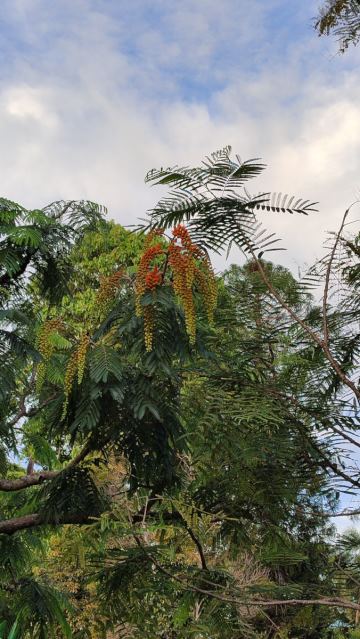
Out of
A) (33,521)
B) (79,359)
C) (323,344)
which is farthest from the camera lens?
(33,521)

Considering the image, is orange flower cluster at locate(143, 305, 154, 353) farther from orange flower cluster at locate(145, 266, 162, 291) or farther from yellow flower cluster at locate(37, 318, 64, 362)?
yellow flower cluster at locate(37, 318, 64, 362)

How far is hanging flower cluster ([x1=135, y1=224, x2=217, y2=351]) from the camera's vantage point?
7.24 feet

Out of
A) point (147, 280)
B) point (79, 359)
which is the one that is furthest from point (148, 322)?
point (79, 359)

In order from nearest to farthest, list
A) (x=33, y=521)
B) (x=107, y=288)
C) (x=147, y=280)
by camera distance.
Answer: (x=147, y=280) < (x=107, y=288) < (x=33, y=521)

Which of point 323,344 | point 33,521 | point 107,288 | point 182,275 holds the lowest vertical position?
point 33,521

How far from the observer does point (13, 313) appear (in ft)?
15.0

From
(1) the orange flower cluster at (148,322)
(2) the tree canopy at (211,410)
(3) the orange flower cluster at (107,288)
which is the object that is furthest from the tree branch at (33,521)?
(1) the orange flower cluster at (148,322)

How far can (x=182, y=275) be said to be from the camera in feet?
7.29

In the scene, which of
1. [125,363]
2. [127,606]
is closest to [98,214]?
[125,363]

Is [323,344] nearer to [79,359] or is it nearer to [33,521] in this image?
[79,359]

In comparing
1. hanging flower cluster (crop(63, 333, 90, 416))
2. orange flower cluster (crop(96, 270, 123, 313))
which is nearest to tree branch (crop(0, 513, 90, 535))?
hanging flower cluster (crop(63, 333, 90, 416))

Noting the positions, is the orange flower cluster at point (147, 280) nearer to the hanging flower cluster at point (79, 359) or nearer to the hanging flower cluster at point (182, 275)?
the hanging flower cluster at point (182, 275)

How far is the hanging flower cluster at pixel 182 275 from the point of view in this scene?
2207 mm

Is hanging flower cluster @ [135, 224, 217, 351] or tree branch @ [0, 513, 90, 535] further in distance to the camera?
tree branch @ [0, 513, 90, 535]
